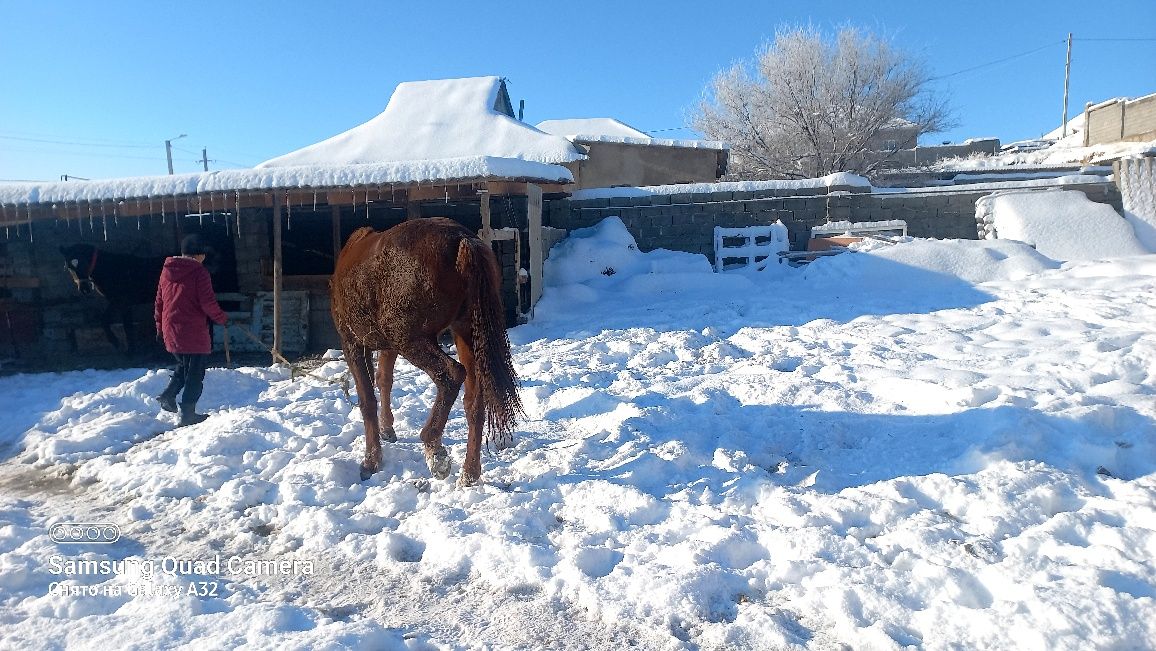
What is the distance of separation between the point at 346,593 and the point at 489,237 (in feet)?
A: 19.8

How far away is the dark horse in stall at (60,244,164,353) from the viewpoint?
919cm

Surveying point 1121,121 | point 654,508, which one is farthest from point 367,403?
point 1121,121

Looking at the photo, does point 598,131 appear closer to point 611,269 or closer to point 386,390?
point 611,269

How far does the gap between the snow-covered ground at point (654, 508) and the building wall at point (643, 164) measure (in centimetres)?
1367

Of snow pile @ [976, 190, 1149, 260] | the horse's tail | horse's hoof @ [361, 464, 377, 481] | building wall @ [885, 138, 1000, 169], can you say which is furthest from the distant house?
horse's hoof @ [361, 464, 377, 481]

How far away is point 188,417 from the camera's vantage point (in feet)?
18.7

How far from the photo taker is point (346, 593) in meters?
3.06

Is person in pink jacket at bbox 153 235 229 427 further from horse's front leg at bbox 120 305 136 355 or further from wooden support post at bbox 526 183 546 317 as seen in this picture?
horse's front leg at bbox 120 305 136 355

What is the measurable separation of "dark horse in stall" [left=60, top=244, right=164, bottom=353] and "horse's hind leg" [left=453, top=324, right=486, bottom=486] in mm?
7420

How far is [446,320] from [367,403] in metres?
0.92

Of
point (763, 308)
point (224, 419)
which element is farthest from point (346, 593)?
point (763, 308)

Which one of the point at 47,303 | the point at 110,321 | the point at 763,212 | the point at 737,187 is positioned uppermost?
→ the point at 737,187

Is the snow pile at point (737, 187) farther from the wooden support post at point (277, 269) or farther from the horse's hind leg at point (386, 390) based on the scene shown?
the horse's hind leg at point (386, 390)

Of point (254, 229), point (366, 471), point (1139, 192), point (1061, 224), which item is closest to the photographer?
point (366, 471)
